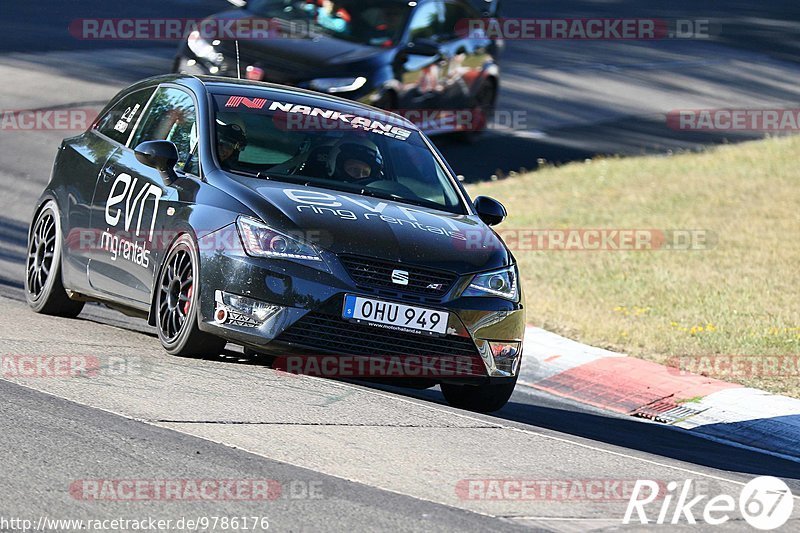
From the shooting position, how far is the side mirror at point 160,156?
8.37m

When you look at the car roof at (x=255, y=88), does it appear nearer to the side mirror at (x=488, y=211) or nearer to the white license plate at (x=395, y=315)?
the side mirror at (x=488, y=211)

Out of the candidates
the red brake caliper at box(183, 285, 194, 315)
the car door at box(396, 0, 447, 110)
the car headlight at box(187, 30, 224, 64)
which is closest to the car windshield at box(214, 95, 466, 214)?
the red brake caliper at box(183, 285, 194, 315)

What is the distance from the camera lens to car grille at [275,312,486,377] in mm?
7551

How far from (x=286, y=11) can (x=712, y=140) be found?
7303mm

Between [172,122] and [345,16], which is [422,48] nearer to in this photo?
[345,16]

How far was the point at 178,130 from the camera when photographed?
890 centimetres

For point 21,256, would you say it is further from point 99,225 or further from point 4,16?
point 4,16

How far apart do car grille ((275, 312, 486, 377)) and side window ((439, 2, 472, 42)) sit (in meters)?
10.6

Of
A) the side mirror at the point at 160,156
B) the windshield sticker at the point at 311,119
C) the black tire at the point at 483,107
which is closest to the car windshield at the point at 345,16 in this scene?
the black tire at the point at 483,107

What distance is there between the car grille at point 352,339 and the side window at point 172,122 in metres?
1.58

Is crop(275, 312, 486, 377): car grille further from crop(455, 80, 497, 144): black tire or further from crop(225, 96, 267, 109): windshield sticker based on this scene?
crop(455, 80, 497, 144): black tire

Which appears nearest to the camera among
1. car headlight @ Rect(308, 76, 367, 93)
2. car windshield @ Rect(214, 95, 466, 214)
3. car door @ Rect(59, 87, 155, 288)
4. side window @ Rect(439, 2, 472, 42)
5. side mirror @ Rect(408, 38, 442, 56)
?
car windshield @ Rect(214, 95, 466, 214)

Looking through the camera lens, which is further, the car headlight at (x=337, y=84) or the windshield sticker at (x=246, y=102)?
the car headlight at (x=337, y=84)

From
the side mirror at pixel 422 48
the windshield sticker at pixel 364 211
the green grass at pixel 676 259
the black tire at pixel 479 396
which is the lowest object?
the green grass at pixel 676 259
